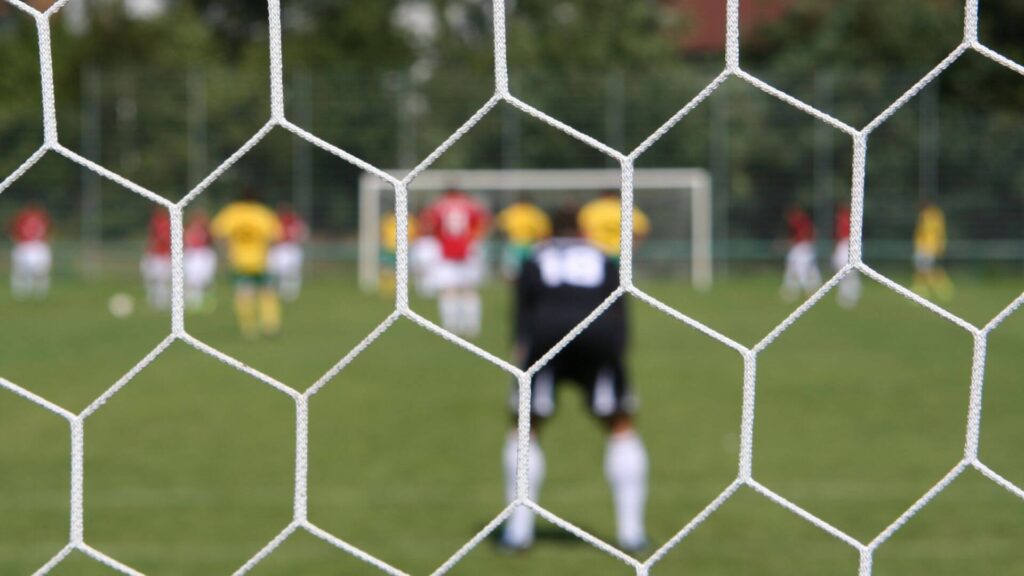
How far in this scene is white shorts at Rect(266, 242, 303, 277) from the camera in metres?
17.8

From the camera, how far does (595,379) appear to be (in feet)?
14.1

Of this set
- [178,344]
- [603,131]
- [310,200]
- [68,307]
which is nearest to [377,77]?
[310,200]

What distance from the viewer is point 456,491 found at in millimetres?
5141

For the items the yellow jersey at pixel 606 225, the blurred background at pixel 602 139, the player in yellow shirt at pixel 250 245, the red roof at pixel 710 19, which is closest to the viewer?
the yellow jersey at pixel 606 225

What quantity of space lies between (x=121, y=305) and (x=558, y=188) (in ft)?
26.4

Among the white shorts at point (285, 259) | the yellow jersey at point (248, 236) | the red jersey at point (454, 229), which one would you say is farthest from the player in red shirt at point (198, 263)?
the red jersey at point (454, 229)

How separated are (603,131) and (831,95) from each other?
13.2ft

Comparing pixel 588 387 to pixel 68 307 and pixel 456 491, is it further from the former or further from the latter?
pixel 68 307

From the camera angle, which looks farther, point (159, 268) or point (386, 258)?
point (386, 258)

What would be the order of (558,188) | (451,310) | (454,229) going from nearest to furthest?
(454,229) → (451,310) → (558,188)

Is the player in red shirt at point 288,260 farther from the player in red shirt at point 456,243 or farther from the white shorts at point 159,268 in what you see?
the player in red shirt at point 456,243

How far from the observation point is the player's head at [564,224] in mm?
4336

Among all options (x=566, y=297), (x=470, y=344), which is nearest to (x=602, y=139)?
(x=566, y=297)

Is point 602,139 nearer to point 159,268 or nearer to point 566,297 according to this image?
point 159,268
